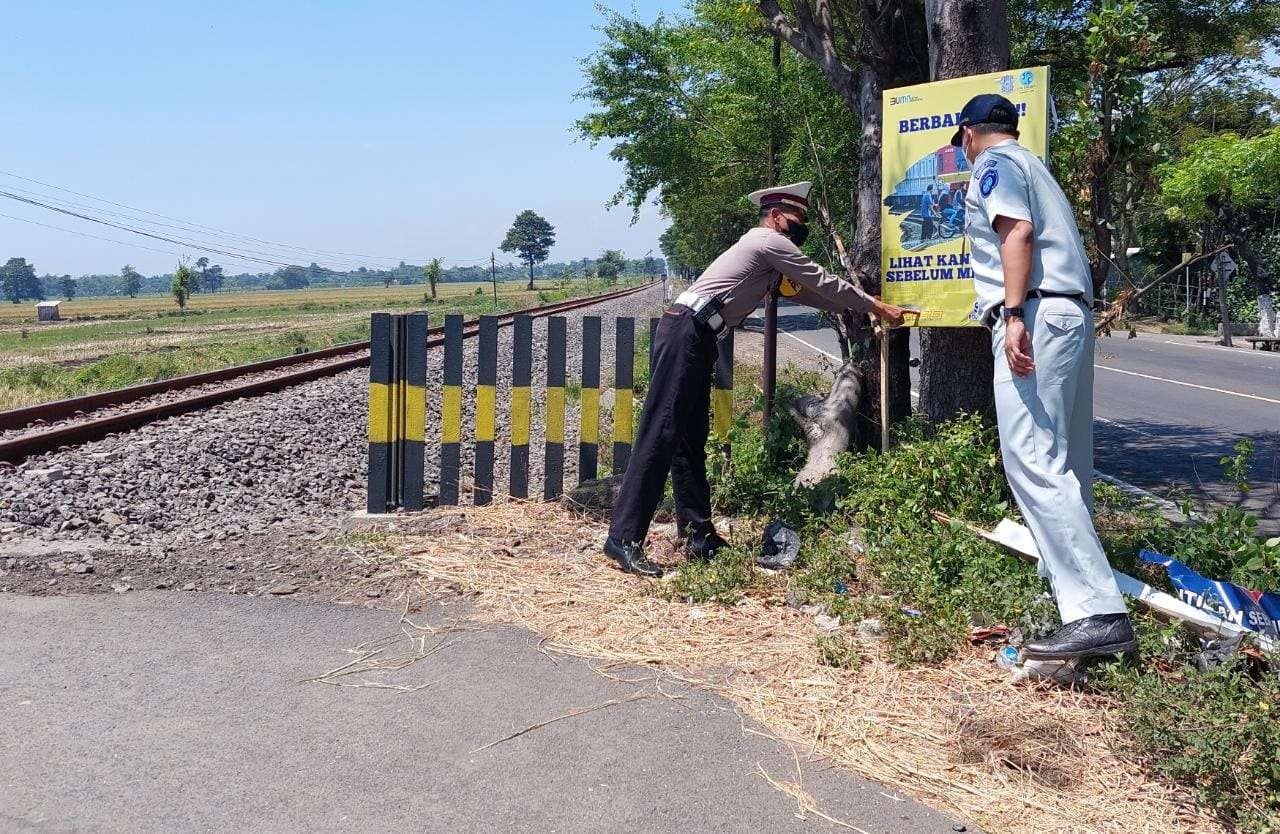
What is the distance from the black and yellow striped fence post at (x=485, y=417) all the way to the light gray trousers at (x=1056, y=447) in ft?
12.3

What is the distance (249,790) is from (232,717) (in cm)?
59

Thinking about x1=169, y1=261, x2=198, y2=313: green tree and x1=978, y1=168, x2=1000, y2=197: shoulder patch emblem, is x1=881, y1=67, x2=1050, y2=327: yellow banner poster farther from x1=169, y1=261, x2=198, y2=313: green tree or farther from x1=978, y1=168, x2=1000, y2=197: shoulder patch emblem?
x1=169, y1=261, x2=198, y2=313: green tree

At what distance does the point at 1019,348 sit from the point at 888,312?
1505 mm

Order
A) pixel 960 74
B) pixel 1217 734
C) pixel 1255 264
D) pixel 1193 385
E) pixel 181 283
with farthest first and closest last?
pixel 181 283 → pixel 1255 264 → pixel 1193 385 → pixel 960 74 → pixel 1217 734

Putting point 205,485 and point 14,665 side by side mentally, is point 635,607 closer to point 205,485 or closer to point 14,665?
point 14,665

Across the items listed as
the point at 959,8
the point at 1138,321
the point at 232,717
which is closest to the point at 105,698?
the point at 232,717

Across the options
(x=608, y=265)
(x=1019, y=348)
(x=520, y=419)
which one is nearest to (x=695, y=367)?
(x=1019, y=348)

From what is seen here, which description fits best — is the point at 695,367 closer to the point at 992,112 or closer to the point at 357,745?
the point at 992,112

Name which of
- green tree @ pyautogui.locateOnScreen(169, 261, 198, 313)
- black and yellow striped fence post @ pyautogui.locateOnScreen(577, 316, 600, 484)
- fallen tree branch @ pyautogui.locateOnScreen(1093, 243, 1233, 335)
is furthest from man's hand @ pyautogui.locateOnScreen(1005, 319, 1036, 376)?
green tree @ pyautogui.locateOnScreen(169, 261, 198, 313)

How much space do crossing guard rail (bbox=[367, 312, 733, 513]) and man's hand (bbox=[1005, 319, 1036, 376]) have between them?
286 cm

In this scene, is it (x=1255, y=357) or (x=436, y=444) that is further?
(x=1255, y=357)

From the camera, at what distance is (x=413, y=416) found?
7.02 m

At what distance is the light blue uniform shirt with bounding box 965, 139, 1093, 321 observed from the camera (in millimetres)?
4113

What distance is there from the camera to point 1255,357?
915 inches
